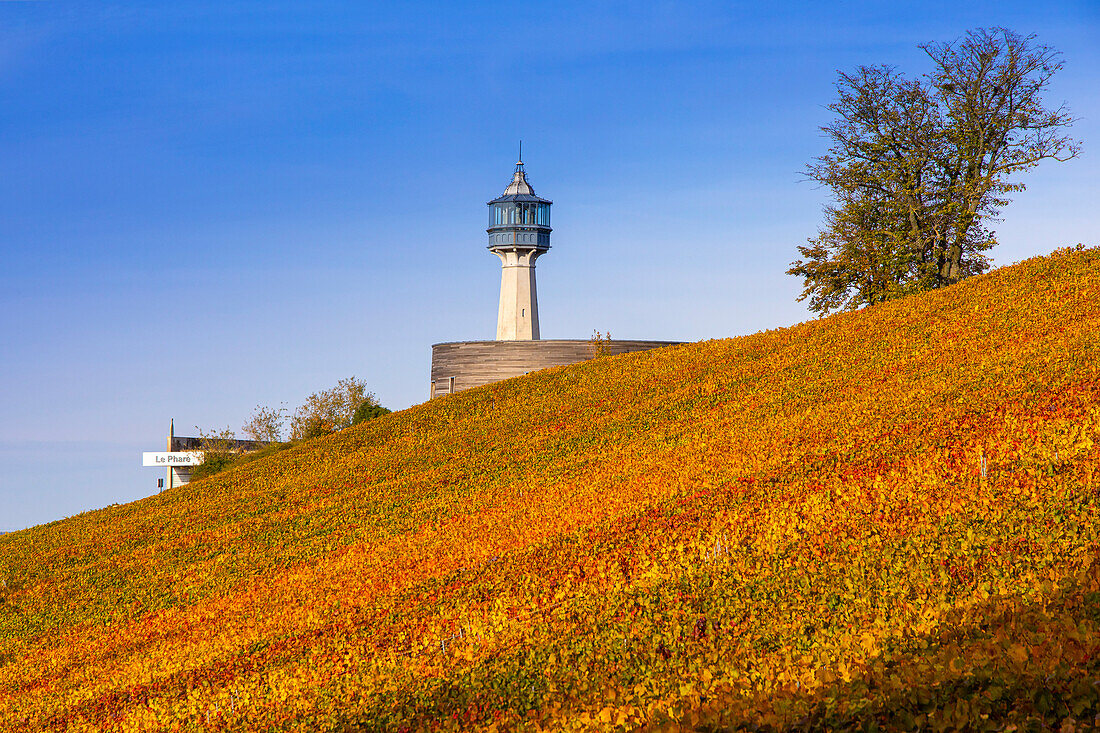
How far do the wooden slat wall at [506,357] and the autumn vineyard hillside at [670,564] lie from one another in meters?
17.0

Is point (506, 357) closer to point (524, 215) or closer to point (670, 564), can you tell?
point (524, 215)

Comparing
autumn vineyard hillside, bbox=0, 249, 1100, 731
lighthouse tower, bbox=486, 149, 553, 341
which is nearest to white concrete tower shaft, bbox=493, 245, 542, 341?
lighthouse tower, bbox=486, 149, 553, 341

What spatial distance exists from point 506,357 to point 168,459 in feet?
90.1

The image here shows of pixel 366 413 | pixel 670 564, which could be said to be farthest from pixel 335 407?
pixel 670 564

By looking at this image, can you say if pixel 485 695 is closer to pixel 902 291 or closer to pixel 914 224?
pixel 902 291

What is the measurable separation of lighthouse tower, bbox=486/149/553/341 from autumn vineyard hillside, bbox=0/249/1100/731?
39.0 m

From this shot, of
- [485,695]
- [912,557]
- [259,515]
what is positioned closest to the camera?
[485,695]

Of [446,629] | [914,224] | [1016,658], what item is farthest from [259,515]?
[914,224]

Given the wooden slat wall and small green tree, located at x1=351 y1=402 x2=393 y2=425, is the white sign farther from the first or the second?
the wooden slat wall

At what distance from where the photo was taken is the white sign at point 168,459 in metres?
62.2

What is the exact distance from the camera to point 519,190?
72.2 metres

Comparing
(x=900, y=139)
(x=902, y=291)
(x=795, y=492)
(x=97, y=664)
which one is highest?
(x=900, y=139)

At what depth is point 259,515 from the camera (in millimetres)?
27531

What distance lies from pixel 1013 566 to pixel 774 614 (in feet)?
10.0
